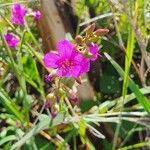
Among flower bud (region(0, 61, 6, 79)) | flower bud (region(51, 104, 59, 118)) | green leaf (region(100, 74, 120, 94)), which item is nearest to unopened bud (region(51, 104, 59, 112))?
flower bud (region(51, 104, 59, 118))

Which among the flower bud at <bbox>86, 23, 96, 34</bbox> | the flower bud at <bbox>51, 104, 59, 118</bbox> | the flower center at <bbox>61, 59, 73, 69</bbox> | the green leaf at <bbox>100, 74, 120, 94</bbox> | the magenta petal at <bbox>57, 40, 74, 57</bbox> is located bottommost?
the green leaf at <bbox>100, 74, 120, 94</bbox>

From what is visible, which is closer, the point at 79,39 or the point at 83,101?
the point at 79,39

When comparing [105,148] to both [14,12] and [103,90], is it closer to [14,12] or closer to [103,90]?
[103,90]

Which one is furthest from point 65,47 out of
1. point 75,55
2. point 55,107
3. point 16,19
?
point 16,19

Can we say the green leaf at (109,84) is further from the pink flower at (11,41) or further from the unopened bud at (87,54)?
the unopened bud at (87,54)

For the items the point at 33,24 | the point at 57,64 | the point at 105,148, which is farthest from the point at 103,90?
the point at 57,64

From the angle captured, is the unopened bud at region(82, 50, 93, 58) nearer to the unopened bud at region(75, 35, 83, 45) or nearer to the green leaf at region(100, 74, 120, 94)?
the unopened bud at region(75, 35, 83, 45)

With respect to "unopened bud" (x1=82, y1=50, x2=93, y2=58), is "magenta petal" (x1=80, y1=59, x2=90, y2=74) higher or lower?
lower

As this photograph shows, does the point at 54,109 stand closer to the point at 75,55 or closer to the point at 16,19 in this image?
the point at 75,55

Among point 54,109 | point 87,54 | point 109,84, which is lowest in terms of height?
point 109,84
